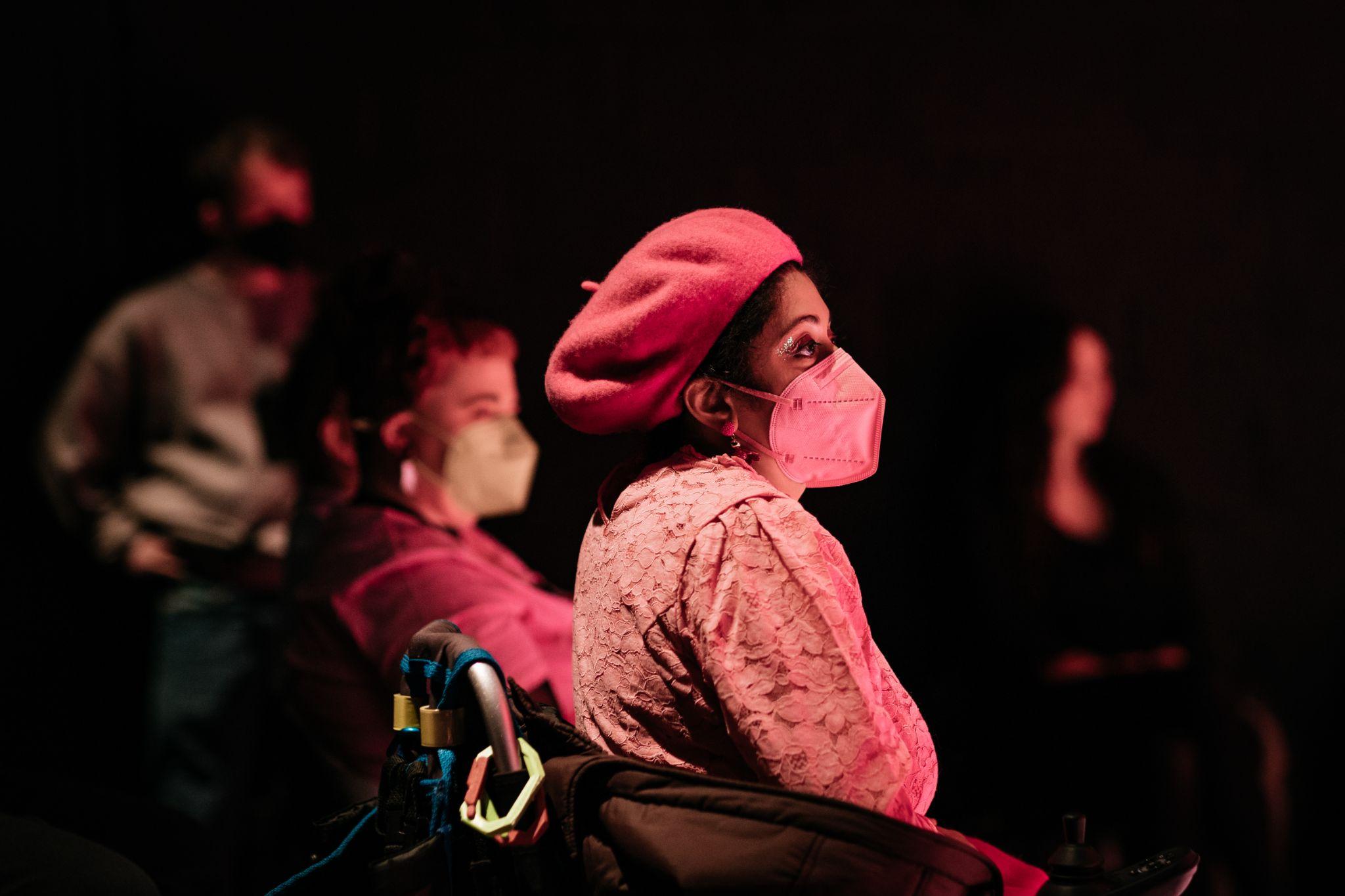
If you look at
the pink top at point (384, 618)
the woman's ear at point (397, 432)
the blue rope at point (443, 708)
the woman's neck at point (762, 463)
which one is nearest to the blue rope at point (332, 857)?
the blue rope at point (443, 708)

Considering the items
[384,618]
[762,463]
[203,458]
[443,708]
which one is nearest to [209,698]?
[203,458]

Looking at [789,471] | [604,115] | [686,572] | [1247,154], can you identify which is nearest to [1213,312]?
[1247,154]

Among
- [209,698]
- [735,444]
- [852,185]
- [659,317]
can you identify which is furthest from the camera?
[209,698]

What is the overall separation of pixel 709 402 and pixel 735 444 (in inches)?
2.7

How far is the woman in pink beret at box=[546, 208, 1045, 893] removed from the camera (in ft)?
4.82

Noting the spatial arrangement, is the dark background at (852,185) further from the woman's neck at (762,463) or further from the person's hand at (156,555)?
the woman's neck at (762,463)

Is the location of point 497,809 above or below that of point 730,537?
below

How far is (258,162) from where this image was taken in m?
3.24

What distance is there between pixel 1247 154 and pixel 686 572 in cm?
254

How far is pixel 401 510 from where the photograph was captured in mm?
2783

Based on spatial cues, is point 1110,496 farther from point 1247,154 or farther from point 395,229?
point 395,229

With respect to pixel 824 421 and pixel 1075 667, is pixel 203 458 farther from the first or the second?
pixel 1075 667

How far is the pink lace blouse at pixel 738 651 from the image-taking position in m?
1.46

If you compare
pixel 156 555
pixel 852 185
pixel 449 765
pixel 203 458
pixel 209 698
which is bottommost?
pixel 209 698
